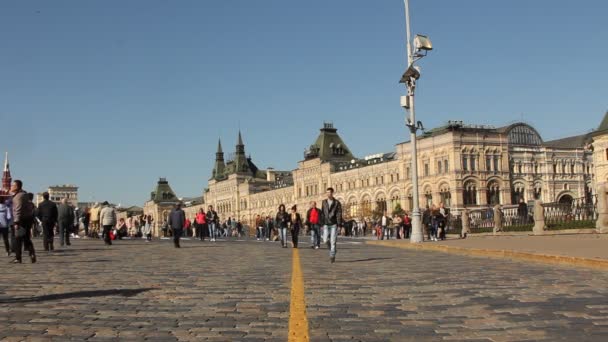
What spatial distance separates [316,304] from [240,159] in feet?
518

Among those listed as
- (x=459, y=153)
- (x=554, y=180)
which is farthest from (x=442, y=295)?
(x=554, y=180)

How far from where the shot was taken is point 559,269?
12.2m

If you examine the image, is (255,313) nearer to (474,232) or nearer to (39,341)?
(39,341)

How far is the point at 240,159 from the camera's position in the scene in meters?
164

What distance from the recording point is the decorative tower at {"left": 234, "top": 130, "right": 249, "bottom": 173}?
162 m

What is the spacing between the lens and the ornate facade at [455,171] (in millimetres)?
88312

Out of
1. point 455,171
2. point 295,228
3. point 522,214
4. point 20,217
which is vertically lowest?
point 295,228

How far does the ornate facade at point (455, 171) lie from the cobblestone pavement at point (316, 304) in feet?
232

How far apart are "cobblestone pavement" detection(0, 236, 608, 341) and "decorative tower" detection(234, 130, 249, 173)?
150 metres

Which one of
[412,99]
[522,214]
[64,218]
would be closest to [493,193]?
[522,214]

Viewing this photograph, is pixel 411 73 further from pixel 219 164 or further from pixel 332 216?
pixel 219 164

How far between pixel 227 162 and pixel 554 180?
93.2 metres

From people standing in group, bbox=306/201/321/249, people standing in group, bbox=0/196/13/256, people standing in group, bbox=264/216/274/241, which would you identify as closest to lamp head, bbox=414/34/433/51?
people standing in group, bbox=306/201/321/249

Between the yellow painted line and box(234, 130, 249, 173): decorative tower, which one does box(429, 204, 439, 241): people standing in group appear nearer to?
the yellow painted line
